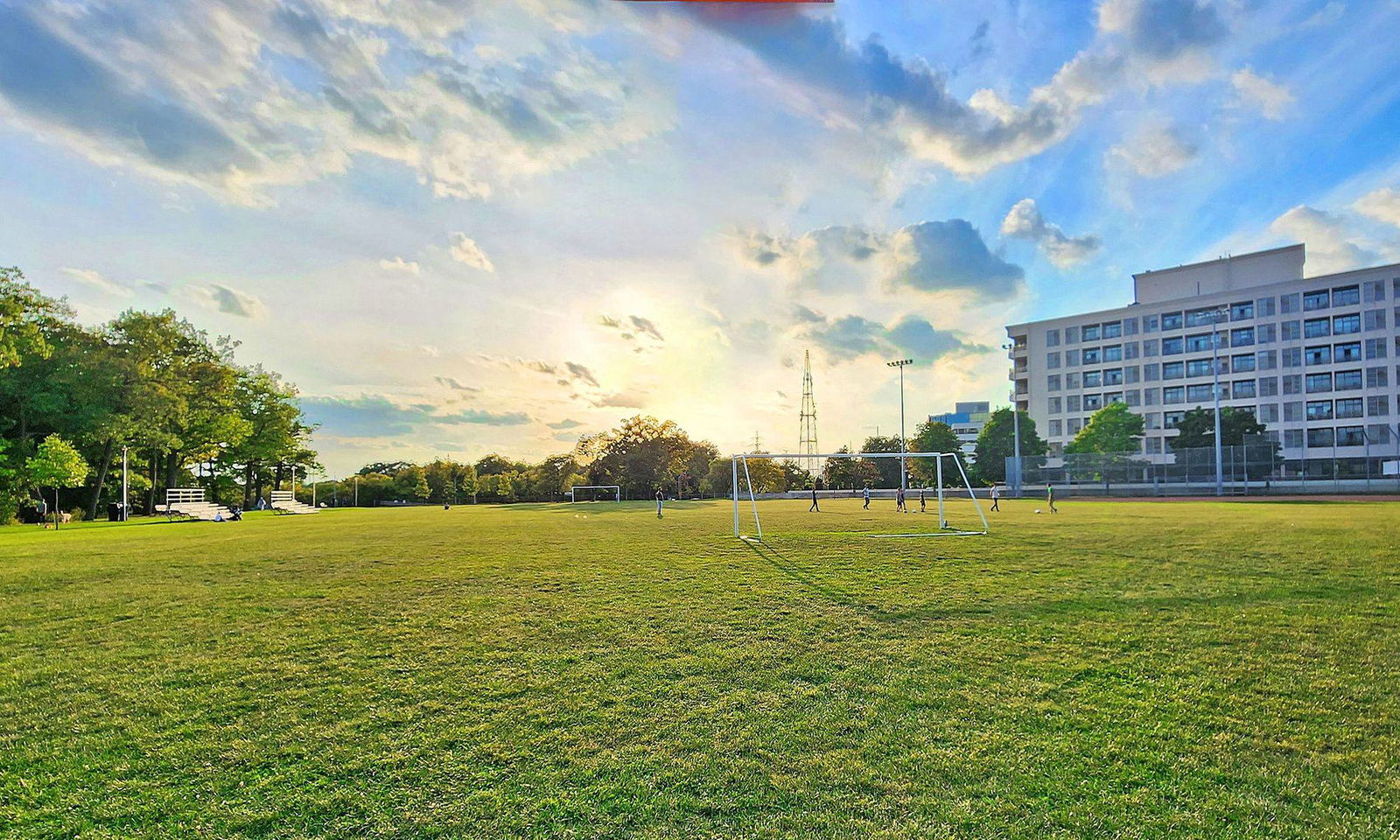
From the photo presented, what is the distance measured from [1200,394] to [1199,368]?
282 centimetres

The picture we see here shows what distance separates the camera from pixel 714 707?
4.78 m

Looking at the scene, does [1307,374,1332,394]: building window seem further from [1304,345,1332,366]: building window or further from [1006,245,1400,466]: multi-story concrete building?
[1304,345,1332,366]: building window

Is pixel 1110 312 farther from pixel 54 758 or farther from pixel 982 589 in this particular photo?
Result: pixel 54 758

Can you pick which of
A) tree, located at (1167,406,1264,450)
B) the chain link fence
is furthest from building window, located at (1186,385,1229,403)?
the chain link fence

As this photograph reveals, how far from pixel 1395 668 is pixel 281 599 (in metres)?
12.5

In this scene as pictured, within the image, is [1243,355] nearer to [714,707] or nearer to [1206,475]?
[1206,475]

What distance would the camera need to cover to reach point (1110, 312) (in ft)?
235

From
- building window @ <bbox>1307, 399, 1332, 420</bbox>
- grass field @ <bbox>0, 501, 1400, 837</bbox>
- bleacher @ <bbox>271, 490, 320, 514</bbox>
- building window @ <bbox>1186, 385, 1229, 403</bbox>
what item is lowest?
bleacher @ <bbox>271, 490, 320, 514</bbox>

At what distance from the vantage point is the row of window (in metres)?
59.4

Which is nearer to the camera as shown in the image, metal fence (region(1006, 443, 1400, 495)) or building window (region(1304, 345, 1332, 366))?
metal fence (region(1006, 443, 1400, 495))

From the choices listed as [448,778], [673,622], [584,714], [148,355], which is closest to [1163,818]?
[584,714]

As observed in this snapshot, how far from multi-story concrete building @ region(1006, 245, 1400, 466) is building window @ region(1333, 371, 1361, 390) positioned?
0.08 meters

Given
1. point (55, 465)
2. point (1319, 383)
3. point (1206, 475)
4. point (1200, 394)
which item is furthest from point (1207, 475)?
Answer: point (55, 465)

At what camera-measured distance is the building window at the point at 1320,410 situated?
6112cm
